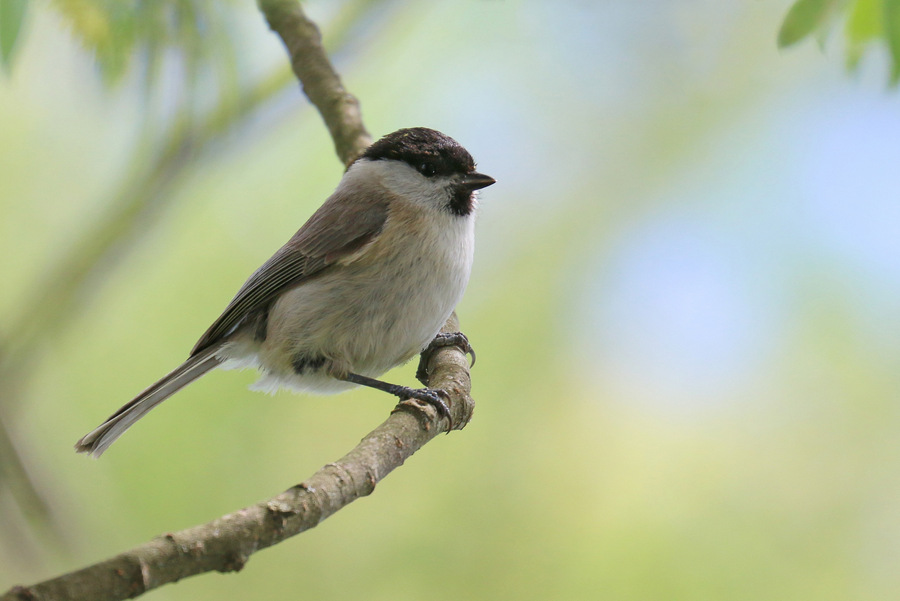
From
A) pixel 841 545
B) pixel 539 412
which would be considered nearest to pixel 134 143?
pixel 539 412

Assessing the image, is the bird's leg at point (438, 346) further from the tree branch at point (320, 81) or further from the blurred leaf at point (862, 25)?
the blurred leaf at point (862, 25)

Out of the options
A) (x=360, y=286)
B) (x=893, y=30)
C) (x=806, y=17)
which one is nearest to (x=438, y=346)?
(x=360, y=286)

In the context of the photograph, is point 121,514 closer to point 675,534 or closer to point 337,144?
point 337,144

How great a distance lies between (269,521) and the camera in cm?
108

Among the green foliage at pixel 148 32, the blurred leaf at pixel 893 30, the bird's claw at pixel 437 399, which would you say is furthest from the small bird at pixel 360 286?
the blurred leaf at pixel 893 30

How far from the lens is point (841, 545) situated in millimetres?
3592

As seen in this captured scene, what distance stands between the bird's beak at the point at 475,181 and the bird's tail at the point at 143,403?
3.03 ft

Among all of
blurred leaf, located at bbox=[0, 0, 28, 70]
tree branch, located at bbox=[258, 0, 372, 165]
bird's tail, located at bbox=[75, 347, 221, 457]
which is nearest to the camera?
blurred leaf, located at bbox=[0, 0, 28, 70]

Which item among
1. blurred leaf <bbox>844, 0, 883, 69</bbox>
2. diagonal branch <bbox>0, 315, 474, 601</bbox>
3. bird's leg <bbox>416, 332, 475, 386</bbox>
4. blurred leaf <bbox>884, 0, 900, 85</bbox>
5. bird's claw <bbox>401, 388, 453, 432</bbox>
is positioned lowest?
diagonal branch <bbox>0, 315, 474, 601</bbox>

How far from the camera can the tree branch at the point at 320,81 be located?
251 centimetres

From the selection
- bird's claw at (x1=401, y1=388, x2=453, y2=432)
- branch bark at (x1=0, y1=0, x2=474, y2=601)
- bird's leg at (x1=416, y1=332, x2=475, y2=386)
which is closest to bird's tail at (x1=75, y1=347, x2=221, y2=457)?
bird's leg at (x1=416, y1=332, x2=475, y2=386)

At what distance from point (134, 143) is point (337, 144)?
64cm

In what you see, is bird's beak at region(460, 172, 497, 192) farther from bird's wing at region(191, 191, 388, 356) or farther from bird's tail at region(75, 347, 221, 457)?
bird's tail at region(75, 347, 221, 457)

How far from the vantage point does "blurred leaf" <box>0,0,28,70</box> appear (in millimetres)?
1384
